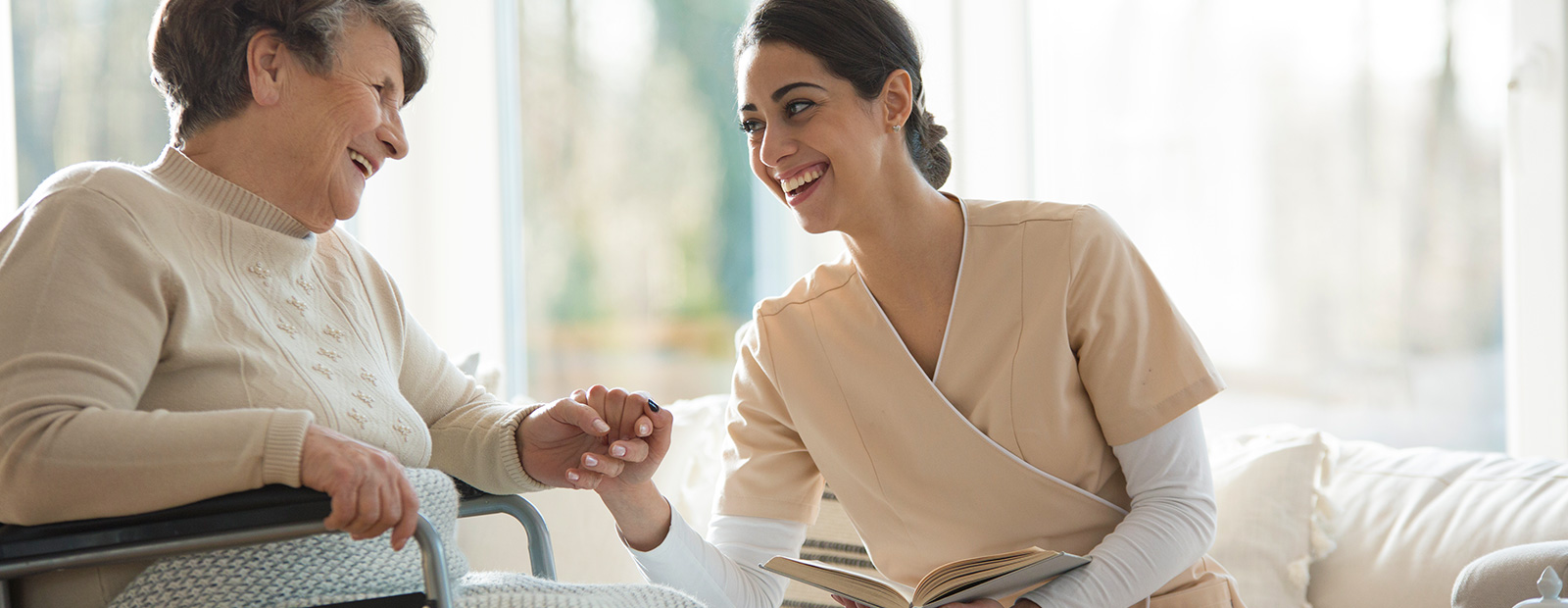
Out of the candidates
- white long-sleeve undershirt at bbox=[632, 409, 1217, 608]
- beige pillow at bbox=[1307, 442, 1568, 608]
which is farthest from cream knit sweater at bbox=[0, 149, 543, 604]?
beige pillow at bbox=[1307, 442, 1568, 608]

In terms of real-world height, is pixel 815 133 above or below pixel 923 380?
above

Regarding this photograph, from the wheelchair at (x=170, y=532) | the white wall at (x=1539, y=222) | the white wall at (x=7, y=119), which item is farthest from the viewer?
the white wall at (x=7, y=119)

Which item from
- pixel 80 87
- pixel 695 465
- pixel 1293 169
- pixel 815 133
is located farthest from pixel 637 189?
pixel 815 133

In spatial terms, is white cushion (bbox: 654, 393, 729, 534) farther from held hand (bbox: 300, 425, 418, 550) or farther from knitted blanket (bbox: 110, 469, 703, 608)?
held hand (bbox: 300, 425, 418, 550)

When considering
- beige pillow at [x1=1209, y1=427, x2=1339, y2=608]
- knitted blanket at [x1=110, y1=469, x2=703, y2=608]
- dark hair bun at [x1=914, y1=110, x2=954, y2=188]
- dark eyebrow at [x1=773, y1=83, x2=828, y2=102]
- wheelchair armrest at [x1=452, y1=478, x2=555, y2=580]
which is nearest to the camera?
knitted blanket at [x1=110, y1=469, x2=703, y2=608]

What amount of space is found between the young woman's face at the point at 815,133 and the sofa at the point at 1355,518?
0.76 m

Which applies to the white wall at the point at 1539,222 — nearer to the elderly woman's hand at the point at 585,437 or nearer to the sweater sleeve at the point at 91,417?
the elderly woman's hand at the point at 585,437

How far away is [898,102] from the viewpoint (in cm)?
163

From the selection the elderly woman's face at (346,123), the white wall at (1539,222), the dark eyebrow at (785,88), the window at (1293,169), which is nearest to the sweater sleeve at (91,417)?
the elderly woman's face at (346,123)

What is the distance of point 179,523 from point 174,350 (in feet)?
0.70

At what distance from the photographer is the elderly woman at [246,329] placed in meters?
0.99

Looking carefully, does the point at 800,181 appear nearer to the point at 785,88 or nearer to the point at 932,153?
the point at 785,88

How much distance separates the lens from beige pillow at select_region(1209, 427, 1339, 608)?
187 cm

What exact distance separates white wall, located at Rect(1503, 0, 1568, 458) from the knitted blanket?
1978mm
